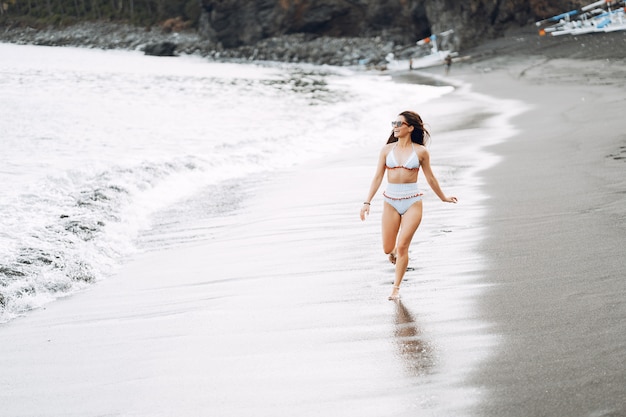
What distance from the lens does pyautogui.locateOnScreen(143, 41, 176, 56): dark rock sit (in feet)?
275

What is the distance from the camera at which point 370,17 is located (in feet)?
220

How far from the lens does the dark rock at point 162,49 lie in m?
83.9

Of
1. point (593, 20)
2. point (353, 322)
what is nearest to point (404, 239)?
point (353, 322)

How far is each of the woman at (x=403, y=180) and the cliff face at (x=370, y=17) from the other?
49121 millimetres

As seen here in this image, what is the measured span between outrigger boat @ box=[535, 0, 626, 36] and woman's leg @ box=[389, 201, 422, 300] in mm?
36340

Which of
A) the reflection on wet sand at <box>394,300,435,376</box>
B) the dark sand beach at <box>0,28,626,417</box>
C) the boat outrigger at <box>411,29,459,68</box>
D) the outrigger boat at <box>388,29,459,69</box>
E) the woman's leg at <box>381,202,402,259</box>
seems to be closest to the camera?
the dark sand beach at <box>0,28,626,417</box>

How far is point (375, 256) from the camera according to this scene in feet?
23.3

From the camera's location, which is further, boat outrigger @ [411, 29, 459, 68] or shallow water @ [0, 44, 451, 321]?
boat outrigger @ [411, 29, 459, 68]

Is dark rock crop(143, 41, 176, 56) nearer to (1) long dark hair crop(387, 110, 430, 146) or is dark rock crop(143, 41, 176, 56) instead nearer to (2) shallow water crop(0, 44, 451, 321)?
(2) shallow water crop(0, 44, 451, 321)

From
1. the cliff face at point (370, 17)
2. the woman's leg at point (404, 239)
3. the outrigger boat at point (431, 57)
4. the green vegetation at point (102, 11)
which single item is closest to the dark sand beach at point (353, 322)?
the woman's leg at point (404, 239)

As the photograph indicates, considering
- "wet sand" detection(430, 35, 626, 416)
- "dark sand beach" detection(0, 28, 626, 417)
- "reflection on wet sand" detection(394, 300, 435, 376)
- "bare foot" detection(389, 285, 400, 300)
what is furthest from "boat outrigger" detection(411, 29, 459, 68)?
"reflection on wet sand" detection(394, 300, 435, 376)

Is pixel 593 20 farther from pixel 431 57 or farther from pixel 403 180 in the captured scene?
pixel 403 180

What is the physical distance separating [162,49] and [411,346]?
275 feet

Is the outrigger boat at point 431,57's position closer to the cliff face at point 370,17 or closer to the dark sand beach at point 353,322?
the cliff face at point 370,17
